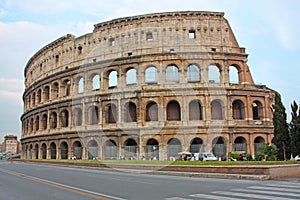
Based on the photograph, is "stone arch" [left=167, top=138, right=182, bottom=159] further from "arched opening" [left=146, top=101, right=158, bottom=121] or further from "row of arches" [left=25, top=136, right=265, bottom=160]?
"arched opening" [left=146, top=101, right=158, bottom=121]

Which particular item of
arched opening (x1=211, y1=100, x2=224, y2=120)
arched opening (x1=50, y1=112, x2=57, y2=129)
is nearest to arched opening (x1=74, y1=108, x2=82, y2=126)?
arched opening (x1=50, y1=112, x2=57, y2=129)

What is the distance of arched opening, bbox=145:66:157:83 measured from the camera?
30.9m

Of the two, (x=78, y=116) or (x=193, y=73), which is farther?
(x=78, y=116)

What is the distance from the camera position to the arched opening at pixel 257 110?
30.9 metres

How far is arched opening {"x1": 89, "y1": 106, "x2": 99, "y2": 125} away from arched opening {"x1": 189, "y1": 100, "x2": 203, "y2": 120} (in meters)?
10.0

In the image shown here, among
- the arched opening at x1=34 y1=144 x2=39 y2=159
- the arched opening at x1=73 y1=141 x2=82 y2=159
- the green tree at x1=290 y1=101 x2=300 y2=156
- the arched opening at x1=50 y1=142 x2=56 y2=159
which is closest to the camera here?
the green tree at x1=290 y1=101 x2=300 y2=156

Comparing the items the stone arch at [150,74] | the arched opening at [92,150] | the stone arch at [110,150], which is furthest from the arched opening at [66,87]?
the stone arch at [150,74]

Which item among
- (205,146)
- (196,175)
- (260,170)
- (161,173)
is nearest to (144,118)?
(205,146)

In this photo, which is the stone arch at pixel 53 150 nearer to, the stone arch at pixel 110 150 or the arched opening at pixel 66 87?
the arched opening at pixel 66 87

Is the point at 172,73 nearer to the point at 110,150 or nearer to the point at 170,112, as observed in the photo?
the point at 170,112

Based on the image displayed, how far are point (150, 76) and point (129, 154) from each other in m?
8.00

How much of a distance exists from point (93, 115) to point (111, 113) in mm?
2451

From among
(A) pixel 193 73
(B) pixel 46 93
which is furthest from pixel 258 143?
(B) pixel 46 93

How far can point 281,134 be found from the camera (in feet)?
66.2
